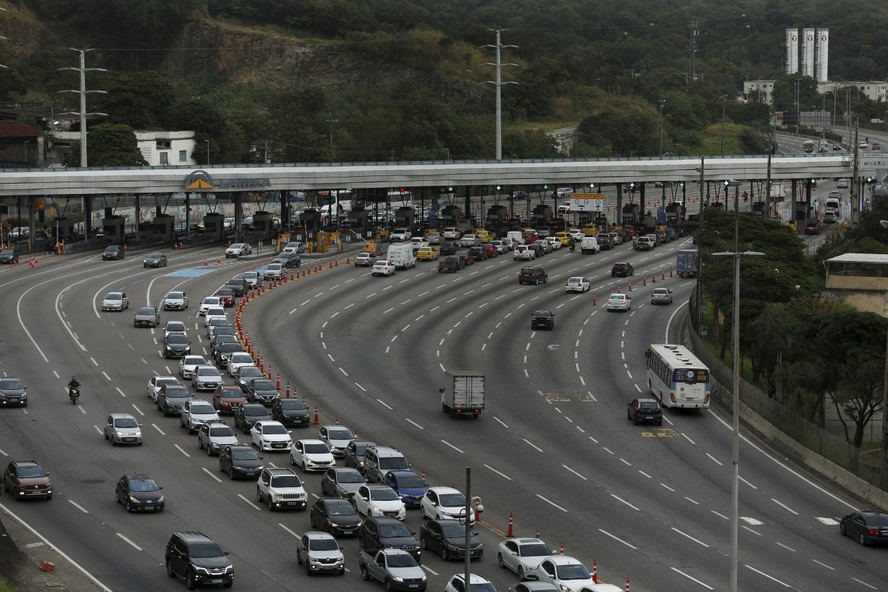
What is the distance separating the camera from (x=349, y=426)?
240 feet

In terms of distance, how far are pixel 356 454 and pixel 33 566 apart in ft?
57.3

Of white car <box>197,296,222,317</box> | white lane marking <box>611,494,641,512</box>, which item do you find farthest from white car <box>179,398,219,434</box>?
white car <box>197,296,222,317</box>

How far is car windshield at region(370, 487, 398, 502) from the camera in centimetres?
5538

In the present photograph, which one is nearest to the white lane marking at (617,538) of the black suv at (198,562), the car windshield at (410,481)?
the car windshield at (410,481)

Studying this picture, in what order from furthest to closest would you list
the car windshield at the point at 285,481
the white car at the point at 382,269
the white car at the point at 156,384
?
1. the white car at the point at 382,269
2. the white car at the point at 156,384
3. the car windshield at the point at 285,481

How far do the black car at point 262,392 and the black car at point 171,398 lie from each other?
9.57 ft

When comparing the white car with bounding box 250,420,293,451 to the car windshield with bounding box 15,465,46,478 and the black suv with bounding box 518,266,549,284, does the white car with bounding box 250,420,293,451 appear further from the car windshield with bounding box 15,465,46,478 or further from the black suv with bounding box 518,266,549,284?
the black suv with bounding box 518,266,549,284

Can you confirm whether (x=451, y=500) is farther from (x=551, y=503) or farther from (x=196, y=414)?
(x=196, y=414)

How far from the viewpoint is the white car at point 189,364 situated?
269 feet

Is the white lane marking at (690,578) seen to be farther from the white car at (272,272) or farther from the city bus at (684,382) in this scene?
the white car at (272,272)

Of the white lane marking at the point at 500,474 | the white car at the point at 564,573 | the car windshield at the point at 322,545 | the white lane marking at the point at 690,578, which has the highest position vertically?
the car windshield at the point at 322,545

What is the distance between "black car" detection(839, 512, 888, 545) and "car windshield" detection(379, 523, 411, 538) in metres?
16.8

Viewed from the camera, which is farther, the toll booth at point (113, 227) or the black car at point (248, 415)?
the toll booth at point (113, 227)

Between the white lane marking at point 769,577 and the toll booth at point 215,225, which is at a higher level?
the toll booth at point 215,225
